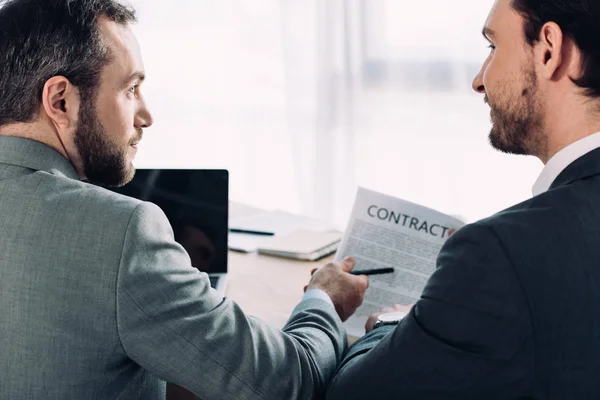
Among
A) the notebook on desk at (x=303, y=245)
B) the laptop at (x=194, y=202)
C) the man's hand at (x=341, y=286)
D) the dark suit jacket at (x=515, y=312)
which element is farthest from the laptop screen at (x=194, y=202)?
the dark suit jacket at (x=515, y=312)

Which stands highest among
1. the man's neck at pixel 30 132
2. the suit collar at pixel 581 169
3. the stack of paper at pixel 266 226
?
the man's neck at pixel 30 132

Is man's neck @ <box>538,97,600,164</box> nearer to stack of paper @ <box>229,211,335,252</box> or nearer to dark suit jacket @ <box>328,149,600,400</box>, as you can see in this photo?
dark suit jacket @ <box>328,149,600,400</box>

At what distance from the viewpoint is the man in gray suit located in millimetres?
1012

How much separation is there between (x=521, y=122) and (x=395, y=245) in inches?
16.8

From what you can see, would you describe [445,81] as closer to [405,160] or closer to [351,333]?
[405,160]

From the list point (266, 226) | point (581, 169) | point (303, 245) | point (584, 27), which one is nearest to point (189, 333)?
point (581, 169)

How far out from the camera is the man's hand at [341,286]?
1.40 m

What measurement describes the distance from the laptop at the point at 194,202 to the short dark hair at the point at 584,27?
0.86m

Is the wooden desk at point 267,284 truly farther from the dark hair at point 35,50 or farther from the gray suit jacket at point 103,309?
the dark hair at point 35,50

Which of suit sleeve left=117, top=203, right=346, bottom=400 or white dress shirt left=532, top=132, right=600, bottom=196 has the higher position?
white dress shirt left=532, top=132, right=600, bottom=196

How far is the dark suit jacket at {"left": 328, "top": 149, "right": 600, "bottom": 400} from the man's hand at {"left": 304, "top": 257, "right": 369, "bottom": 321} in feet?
1.37

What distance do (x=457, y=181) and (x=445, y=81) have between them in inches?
17.1

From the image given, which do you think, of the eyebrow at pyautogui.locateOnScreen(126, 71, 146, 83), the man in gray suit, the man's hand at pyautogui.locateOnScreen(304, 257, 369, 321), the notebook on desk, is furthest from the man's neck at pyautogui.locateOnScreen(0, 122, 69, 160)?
the notebook on desk

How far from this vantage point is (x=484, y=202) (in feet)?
10.6
